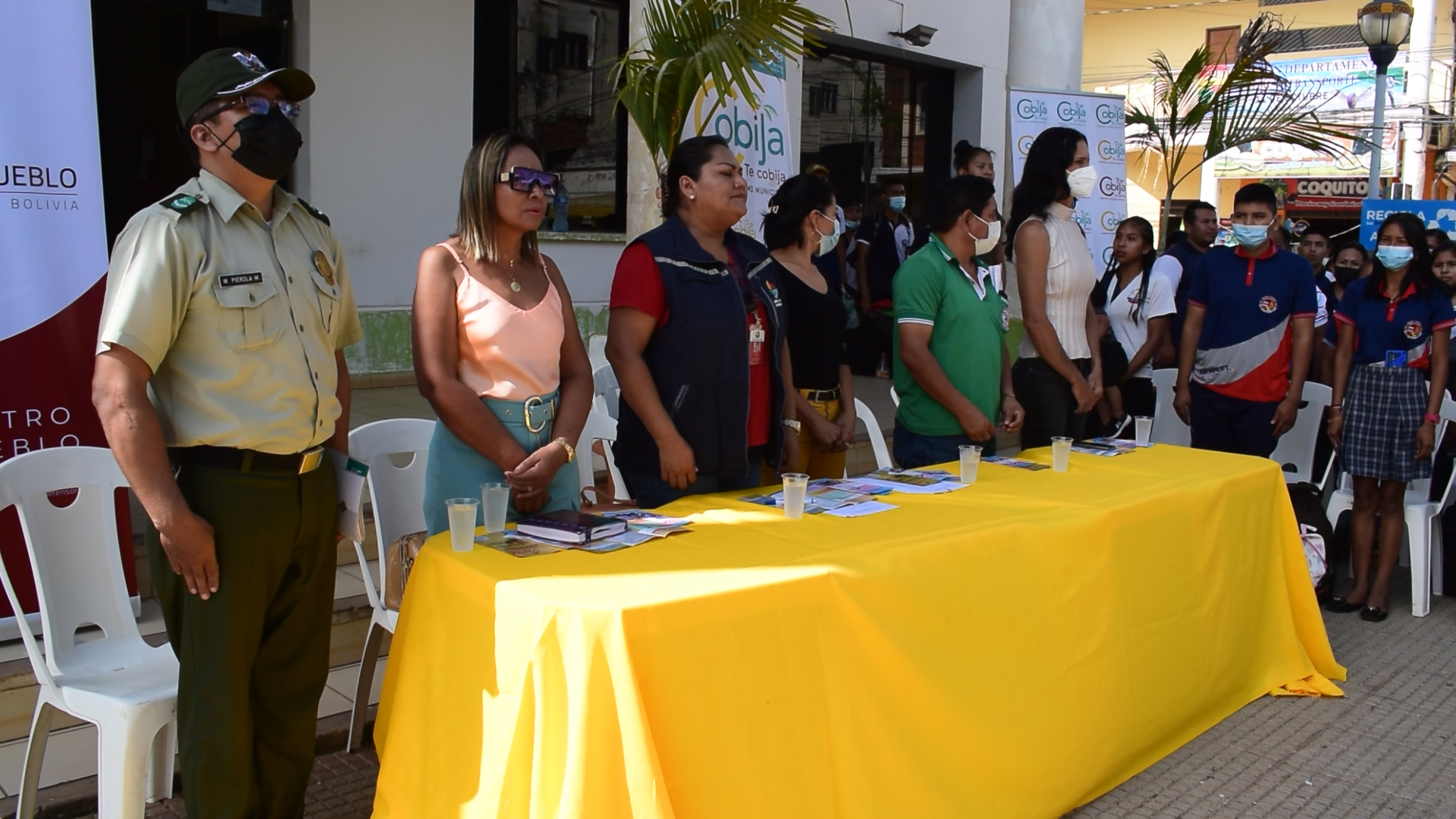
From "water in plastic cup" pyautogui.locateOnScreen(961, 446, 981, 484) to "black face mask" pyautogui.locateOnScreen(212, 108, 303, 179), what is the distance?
199 centimetres

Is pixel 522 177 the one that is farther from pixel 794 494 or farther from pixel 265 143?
pixel 794 494

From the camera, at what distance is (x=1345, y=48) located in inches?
942

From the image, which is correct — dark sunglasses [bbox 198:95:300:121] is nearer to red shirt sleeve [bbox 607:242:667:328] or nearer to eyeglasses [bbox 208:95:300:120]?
eyeglasses [bbox 208:95:300:120]

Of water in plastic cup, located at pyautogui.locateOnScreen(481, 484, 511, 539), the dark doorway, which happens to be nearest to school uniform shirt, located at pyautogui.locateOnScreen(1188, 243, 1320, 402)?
water in plastic cup, located at pyautogui.locateOnScreen(481, 484, 511, 539)

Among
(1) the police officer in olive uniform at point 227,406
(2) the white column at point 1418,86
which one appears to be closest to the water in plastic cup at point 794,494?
(1) the police officer in olive uniform at point 227,406

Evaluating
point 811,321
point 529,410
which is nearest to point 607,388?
point 811,321

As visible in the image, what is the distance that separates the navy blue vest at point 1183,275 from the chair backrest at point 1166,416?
52 cm

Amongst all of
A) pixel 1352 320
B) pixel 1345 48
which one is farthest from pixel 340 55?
pixel 1345 48

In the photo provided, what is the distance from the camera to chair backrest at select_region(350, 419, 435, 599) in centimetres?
346

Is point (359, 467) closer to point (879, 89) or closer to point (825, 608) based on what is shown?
point (825, 608)

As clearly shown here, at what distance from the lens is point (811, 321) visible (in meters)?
3.90

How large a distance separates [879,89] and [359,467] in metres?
Answer: 8.63

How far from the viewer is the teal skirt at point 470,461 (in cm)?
285

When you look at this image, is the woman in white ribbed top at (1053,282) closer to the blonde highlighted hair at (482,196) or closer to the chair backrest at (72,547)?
the blonde highlighted hair at (482,196)
